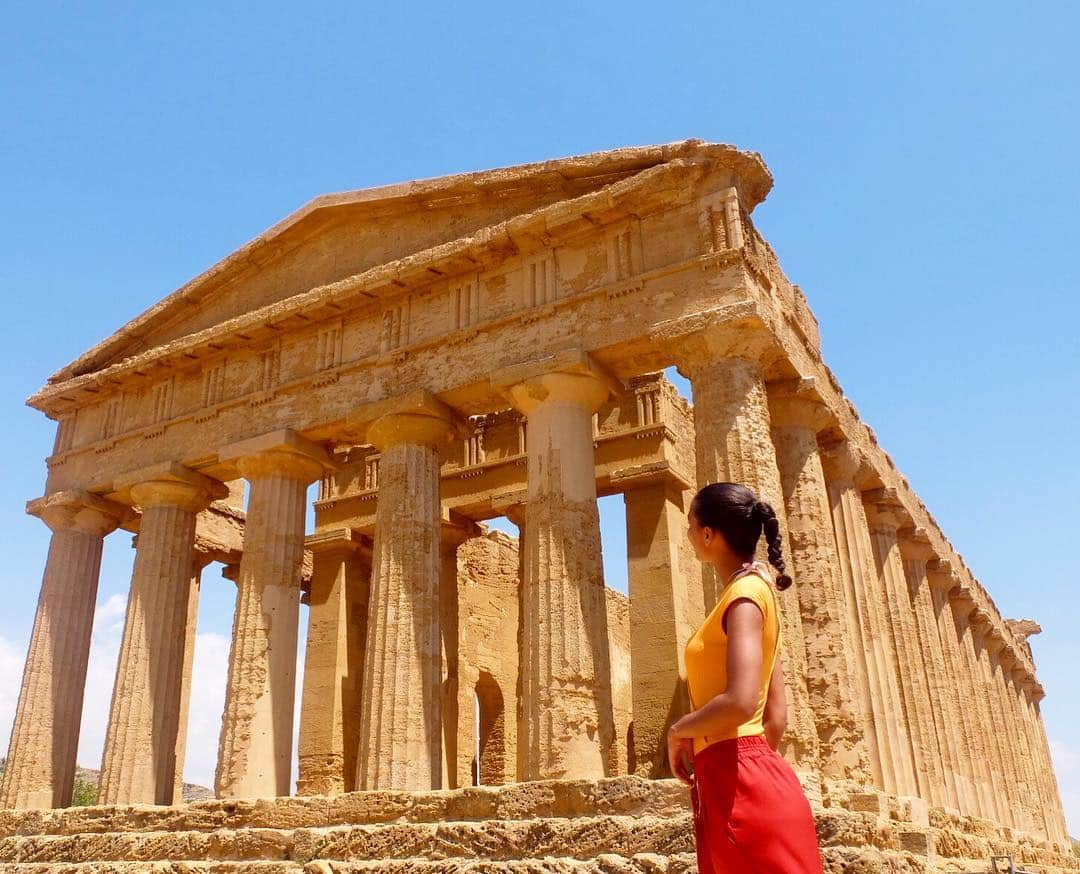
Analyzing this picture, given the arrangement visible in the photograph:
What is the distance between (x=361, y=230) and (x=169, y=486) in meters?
4.88

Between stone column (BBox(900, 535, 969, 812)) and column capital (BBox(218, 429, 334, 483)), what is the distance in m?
10.2

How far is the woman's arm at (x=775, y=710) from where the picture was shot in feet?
11.4

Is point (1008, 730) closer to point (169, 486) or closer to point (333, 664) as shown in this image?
point (333, 664)

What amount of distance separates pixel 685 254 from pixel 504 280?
8.63 ft

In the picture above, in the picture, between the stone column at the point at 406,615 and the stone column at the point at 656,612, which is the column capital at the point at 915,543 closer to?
the stone column at the point at 656,612

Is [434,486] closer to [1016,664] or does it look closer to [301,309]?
[301,309]

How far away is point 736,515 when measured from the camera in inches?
139

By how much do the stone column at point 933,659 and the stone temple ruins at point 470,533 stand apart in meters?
0.08

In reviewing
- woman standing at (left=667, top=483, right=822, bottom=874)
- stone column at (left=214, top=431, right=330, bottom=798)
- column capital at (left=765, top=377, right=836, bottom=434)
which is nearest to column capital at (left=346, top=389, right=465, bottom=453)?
stone column at (left=214, top=431, right=330, bottom=798)

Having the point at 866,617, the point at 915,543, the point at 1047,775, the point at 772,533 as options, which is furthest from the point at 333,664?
the point at 1047,775

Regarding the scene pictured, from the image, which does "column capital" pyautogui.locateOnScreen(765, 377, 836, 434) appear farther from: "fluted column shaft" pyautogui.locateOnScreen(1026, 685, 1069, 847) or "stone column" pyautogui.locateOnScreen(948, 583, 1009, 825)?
"fluted column shaft" pyautogui.locateOnScreen(1026, 685, 1069, 847)

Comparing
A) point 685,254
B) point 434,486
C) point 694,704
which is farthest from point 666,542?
point 694,704

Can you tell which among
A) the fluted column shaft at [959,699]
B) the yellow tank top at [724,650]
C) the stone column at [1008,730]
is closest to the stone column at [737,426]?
the yellow tank top at [724,650]

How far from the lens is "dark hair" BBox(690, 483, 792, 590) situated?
3529 mm
